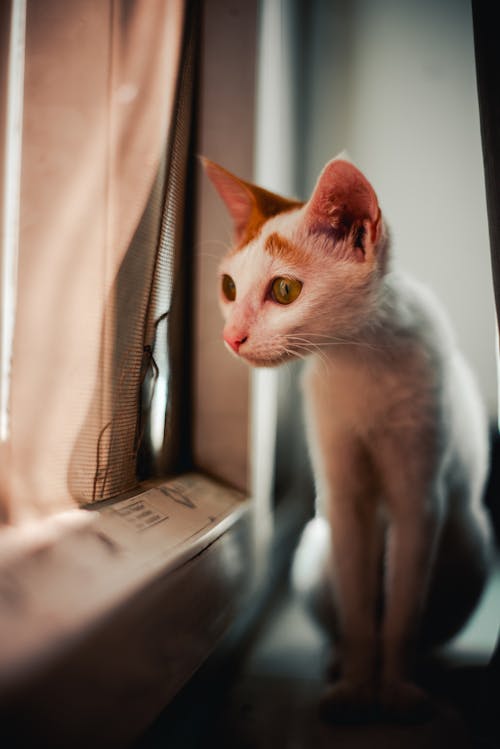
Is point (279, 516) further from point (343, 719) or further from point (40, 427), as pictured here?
point (40, 427)

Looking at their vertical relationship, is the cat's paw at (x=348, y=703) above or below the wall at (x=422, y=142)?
below

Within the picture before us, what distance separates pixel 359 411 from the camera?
72cm

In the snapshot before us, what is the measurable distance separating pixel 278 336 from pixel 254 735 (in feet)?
1.77

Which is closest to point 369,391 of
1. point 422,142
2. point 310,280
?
point 310,280

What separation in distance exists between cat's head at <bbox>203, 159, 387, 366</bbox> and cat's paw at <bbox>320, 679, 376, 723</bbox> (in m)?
0.50

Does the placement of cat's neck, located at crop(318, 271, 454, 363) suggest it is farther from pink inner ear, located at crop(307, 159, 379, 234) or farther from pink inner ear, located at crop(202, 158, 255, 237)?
pink inner ear, located at crop(202, 158, 255, 237)

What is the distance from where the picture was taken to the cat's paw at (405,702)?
2.17 ft

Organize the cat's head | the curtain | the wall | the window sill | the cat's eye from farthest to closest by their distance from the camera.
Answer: the wall
the cat's eye
the cat's head
the curtain
the window sill

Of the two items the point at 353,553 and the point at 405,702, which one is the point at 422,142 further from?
the point at 405,702

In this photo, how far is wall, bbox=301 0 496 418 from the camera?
0.89 meters

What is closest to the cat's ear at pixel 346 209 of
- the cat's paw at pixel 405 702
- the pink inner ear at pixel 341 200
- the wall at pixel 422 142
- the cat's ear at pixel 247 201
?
the pink inner ear at pixel 341 200

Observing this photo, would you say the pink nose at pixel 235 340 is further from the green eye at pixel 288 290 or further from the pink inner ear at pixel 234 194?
the pink inner ear at pixel 234 194

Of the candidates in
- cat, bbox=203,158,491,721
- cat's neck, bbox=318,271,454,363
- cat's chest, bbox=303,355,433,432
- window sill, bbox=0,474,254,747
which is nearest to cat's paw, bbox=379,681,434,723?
cat, bbox=203,158,491,721

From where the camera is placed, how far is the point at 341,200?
23.8 inches
